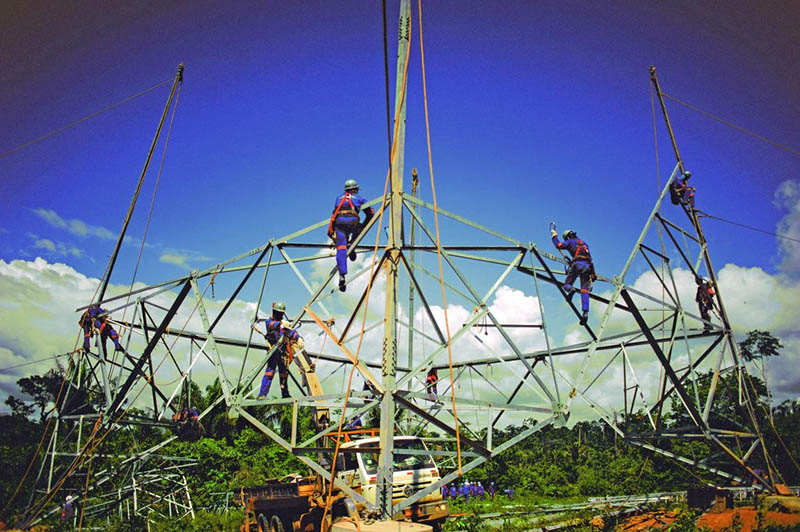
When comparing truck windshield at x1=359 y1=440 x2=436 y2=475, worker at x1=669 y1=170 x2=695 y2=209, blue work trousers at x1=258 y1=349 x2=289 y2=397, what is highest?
worker at x1=669 y1=170 x2=695 y2=209

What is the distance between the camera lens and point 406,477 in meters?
11.6

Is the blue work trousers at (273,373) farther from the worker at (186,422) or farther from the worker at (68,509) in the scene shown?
the worker at (68,509)

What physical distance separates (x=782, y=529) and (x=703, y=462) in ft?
14.9

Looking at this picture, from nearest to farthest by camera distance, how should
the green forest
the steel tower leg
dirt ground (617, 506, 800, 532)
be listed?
the steel tower leg < dirt ground (617, 506, 800, 532) < the green forest

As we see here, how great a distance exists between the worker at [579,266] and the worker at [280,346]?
670cm

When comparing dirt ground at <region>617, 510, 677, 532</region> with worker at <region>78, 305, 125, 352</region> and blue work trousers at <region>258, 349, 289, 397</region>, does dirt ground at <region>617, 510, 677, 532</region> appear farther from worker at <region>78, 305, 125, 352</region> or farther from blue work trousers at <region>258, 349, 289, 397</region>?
worker at <region>78, 305, 125, 352</region>

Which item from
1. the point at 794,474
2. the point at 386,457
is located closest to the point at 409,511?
the point at 386,457

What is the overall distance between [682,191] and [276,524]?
14.5m

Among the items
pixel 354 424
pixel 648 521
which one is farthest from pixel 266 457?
pixel 648 521

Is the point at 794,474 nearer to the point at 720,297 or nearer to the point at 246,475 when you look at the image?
the point at 720,297

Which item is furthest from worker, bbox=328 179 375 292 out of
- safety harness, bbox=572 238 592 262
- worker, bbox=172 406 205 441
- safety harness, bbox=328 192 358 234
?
worker, bbox=172 406 205 441

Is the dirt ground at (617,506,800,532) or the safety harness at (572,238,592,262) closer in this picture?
the dirt ground at (617,506,800,532)

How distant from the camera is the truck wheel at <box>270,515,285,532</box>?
40.5ft

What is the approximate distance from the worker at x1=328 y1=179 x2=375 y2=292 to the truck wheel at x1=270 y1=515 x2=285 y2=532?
5547mm
